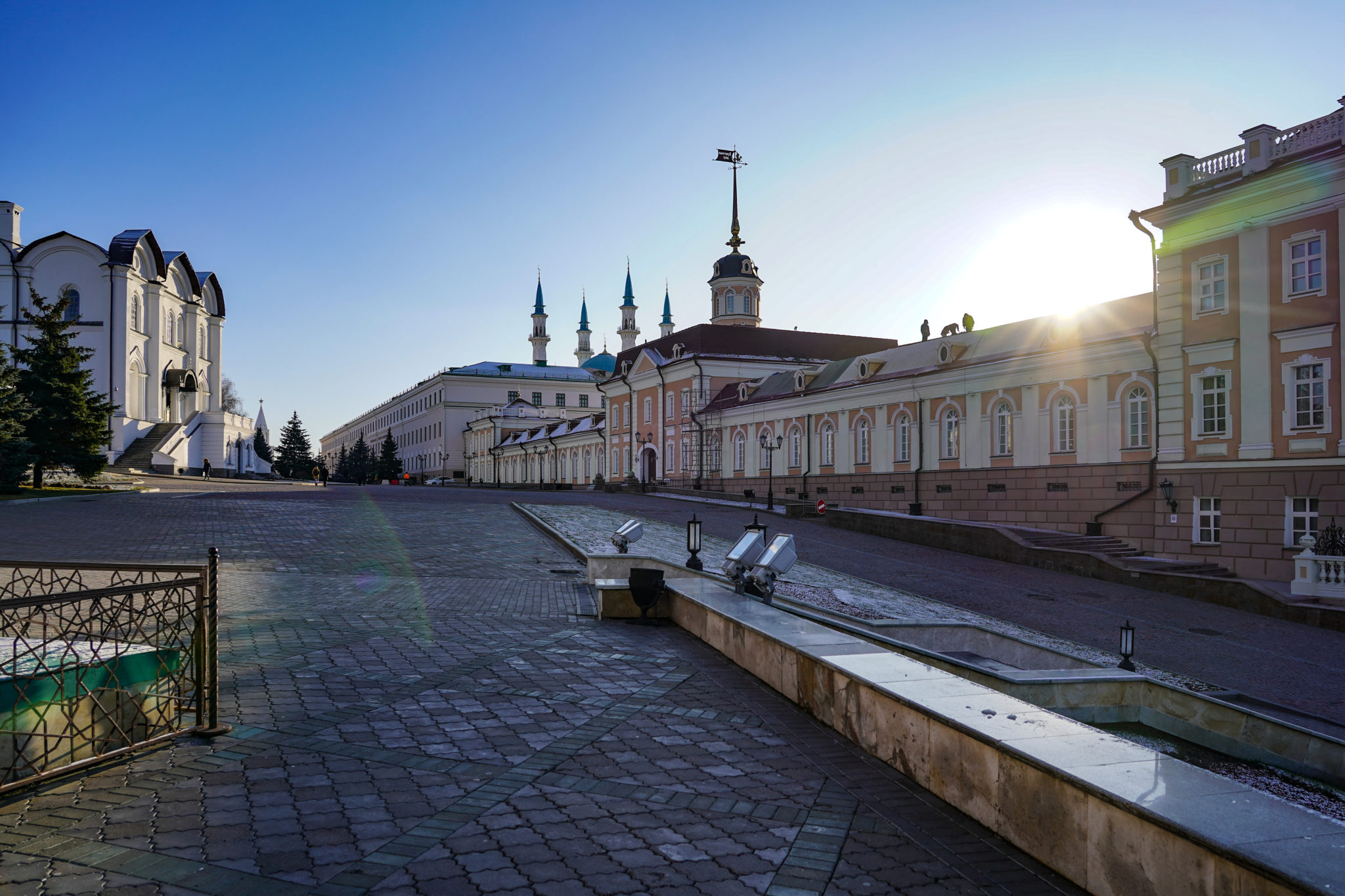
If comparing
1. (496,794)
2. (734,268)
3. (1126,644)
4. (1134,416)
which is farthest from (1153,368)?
(734,268)

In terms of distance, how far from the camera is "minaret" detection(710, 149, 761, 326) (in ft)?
213

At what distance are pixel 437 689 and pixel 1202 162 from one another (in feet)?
82.4

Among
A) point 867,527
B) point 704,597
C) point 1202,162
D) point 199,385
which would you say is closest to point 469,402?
point 199,385

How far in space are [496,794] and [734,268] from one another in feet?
206

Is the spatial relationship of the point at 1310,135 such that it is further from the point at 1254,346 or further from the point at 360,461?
the point at 360,461

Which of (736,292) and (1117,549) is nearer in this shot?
(1117,549)

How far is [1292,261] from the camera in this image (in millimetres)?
21625

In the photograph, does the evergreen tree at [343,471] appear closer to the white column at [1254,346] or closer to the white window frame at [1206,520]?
the white window frame at [1206,520]

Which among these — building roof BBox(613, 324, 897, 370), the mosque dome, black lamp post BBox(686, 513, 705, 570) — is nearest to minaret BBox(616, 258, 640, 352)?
the mosque dome

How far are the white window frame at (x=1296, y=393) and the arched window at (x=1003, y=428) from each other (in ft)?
32.2

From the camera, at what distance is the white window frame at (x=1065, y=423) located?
28578 millimetres

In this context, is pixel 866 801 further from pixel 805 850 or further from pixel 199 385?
pixel 199 385

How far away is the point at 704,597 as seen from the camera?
32.6ft

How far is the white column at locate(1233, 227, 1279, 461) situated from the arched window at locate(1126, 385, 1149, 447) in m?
3.61
